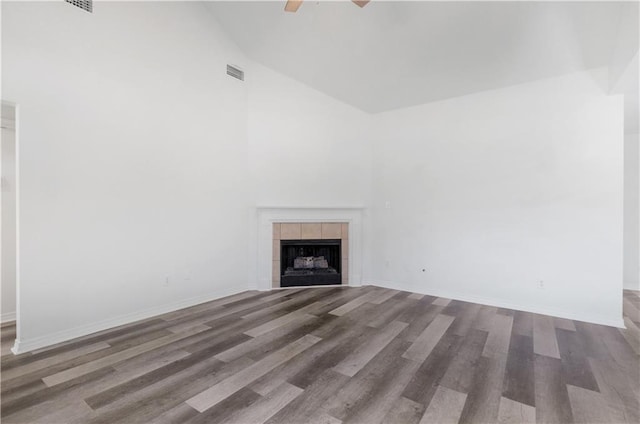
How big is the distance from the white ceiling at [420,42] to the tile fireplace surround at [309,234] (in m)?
2.25

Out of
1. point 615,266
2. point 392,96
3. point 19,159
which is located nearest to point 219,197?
point 19,159

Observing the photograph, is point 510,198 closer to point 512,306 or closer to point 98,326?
point 512,306

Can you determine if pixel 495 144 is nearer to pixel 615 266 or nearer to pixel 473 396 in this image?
pixel 615 266

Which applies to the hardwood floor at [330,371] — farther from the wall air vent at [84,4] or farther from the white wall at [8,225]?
the wall air vent at [84,4]

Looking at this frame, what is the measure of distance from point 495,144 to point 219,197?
4053 mm

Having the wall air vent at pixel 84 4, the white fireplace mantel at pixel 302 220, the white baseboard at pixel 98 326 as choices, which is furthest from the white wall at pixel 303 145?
the wall air vent at pixel 84 4

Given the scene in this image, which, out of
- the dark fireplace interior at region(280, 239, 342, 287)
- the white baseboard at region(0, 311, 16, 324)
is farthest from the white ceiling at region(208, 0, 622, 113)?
the white baseboard at region(0, 311, 16, 324)

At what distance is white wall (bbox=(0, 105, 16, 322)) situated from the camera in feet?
10.7

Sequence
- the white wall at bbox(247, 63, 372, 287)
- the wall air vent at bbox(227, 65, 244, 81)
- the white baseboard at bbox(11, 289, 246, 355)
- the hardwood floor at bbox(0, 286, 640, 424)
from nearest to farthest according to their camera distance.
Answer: the hardwood floor at bbox(0, 286, 640, 424) → the white baseboard at bbox(11, 289, 246, 355) → the wall air vent at bbox(227, 65, 244, 81) → the white wall at bbox(247, 63, 372, 287)

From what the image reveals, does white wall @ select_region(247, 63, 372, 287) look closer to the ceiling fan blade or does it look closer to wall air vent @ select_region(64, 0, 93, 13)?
wall air vent @ select_region(64, 0, 93, 13)

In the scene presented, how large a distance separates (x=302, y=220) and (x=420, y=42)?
3.01 meters

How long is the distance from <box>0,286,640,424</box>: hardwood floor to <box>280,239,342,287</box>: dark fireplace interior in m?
1.28

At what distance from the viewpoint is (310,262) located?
5.16 metres

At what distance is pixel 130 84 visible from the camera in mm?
3281
